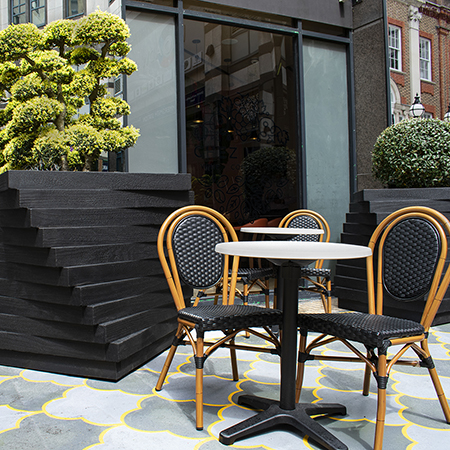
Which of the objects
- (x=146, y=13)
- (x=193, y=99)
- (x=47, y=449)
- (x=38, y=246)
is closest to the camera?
(x=47, y=449)

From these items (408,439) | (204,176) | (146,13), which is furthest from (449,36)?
(408,439)

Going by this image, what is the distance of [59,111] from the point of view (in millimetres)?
3164

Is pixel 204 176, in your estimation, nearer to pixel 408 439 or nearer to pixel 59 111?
pixel 59 111

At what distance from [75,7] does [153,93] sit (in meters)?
1.25

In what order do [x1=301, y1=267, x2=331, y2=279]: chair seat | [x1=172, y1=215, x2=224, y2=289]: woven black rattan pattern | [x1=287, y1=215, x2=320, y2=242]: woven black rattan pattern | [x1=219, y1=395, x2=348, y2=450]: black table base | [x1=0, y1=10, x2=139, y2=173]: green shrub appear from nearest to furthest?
[x1=219, y1=395, x2=348, y2=450]: black table base, [x1=172, y1=215, x2=224, y2=289]: woven black rattan pattern, [x1=0, y1=10, x2=139, y2=173]: green shrub, [x1=301, y1=267, x2=331, y2=279]: chair seat, [x1=287, y1=215, x2=320, y2=242]: woven black rattan pattern

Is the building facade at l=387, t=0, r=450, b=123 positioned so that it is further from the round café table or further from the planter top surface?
the round café table

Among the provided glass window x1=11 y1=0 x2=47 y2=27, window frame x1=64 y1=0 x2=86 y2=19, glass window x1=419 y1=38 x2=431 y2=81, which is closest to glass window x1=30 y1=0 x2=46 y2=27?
glass window x1=11 y1=0 x2=47 y2=27

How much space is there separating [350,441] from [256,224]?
4.67m

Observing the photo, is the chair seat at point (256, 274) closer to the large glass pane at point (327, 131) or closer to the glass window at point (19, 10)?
the large glass pane at point (327, 131)

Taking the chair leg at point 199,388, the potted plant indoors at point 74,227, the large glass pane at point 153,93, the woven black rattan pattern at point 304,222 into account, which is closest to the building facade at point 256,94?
the large glass pane at point 153,93

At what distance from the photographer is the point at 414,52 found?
39.7 ft

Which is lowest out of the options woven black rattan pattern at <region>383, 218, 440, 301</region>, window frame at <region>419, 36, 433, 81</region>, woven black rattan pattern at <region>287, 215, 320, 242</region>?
woven black rattan pattern at <region>383, 218, 440, 301</region>

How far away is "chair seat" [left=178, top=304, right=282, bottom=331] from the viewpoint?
1.92m

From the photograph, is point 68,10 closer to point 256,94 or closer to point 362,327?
point 256,94
